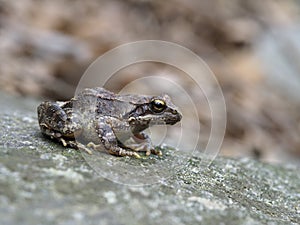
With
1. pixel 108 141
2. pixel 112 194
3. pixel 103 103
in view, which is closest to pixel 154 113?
pixel 103 103

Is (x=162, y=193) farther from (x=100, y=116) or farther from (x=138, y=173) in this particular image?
(x=100, y=116)

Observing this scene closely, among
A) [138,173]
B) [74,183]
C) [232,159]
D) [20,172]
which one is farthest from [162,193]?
[232,159]

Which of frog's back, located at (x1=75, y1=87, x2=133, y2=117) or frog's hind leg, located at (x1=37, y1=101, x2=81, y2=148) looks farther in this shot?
frog's back, located at (x1=75, y1=87, x2=133, y2=117)

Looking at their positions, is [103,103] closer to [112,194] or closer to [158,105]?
[158,105]

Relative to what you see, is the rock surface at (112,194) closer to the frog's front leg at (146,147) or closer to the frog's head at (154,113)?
the frog's front leg at (146,147)

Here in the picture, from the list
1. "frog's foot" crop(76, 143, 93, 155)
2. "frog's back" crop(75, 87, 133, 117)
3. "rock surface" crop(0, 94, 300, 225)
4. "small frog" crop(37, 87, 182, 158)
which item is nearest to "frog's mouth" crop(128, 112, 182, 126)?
"small frog" crop(37, 87, 182, 158)

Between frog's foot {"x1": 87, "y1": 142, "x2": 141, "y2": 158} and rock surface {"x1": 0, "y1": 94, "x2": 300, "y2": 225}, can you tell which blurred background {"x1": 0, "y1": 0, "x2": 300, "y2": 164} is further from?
frog's foot {"x1": 87, "y1": 142, "x2": 141, "y2": 158}
